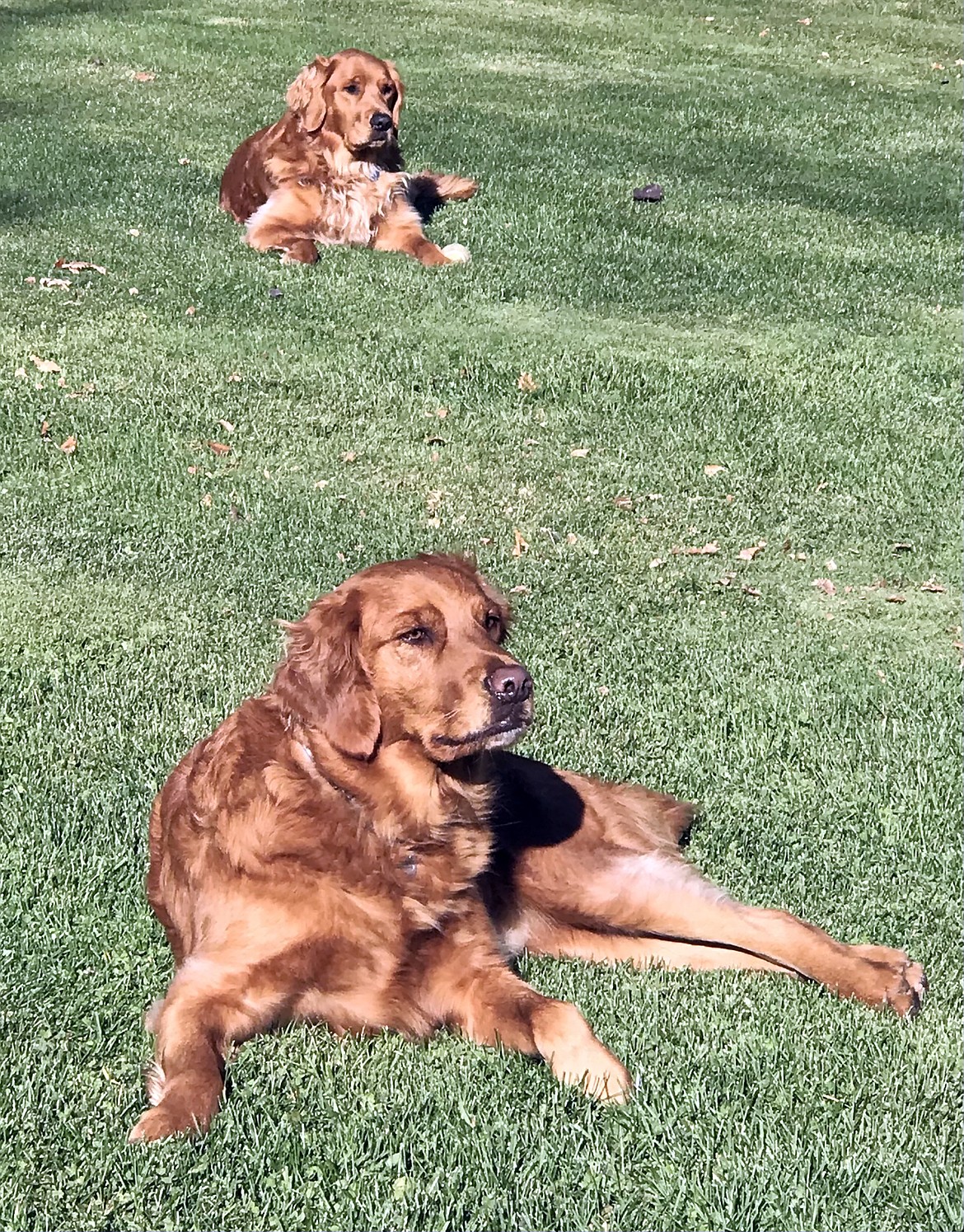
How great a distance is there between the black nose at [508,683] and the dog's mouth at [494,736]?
58 mm

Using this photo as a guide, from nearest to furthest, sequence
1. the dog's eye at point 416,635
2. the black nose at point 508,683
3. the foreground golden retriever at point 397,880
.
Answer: the foreground golden retriever at point 397,880
the black nose at point 508,683
the dog's eye at point 416,635

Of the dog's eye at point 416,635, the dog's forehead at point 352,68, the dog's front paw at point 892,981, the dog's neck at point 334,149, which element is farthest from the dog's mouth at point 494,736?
the dog's forehead at point 352,68

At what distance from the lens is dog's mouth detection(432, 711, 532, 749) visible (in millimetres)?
3871

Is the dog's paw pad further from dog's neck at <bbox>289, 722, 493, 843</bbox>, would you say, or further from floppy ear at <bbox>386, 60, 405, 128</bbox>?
dog's neck at <bbox>289, 722, 493, 843</bbox>

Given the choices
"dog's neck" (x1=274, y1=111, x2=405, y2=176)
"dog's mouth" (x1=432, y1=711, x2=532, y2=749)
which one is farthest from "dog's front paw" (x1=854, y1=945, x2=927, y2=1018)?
"dog's neck" (x1=274, y1=111, x2=405, y2=176)

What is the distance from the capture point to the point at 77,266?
11156mm

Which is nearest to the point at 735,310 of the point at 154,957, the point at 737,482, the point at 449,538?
the point at 737,482

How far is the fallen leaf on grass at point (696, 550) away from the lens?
7.61 meters

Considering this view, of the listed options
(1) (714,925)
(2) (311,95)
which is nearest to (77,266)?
(2) (311,95)

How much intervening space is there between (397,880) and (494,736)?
476mm

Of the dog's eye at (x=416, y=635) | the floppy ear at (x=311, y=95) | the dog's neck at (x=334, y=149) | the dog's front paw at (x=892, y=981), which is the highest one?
the floppy ear at (x=311, y=95)

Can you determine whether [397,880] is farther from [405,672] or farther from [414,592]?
[414,592]

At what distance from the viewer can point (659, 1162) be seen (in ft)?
10.9

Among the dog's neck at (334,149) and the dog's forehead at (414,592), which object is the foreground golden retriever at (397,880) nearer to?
the dog's forehead at (414,592)
